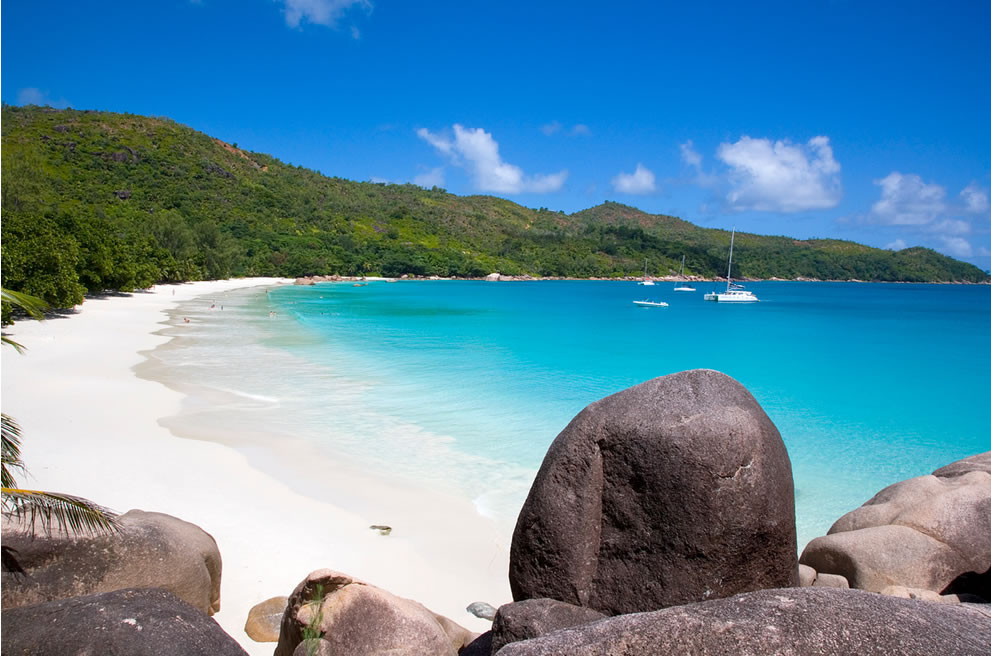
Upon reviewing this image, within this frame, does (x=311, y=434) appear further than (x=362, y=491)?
Yes

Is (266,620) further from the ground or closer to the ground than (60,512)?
closer to the ground

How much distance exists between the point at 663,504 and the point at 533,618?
3.54ft

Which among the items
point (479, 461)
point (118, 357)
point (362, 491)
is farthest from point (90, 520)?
point (118, 357)

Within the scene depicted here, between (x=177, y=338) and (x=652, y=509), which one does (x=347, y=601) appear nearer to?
(x=652, y=509)

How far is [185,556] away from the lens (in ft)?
20.0

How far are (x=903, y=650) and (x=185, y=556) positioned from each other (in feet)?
19.4

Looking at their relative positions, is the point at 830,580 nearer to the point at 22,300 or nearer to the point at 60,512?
the point at 60,512

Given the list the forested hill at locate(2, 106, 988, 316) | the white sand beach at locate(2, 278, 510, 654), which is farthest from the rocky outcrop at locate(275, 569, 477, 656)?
the forested hill at locate(2, 106, 988, 316)

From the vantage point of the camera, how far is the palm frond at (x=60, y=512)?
4.76 m

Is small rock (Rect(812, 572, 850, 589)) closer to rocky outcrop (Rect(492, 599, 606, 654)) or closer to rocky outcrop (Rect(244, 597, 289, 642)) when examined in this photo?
rocky outcrop (Rect(492, 599, 606, 654))

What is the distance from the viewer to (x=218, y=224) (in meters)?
99.0

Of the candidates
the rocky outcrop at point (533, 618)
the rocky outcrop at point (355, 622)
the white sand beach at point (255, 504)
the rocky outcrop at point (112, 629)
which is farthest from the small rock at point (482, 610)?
the rocky outcrop at point (112, 629)

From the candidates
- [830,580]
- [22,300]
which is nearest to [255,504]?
[22,300]

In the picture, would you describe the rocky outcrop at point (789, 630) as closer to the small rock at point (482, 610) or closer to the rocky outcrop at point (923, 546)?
the rocky outcrop at point (923, 546)
